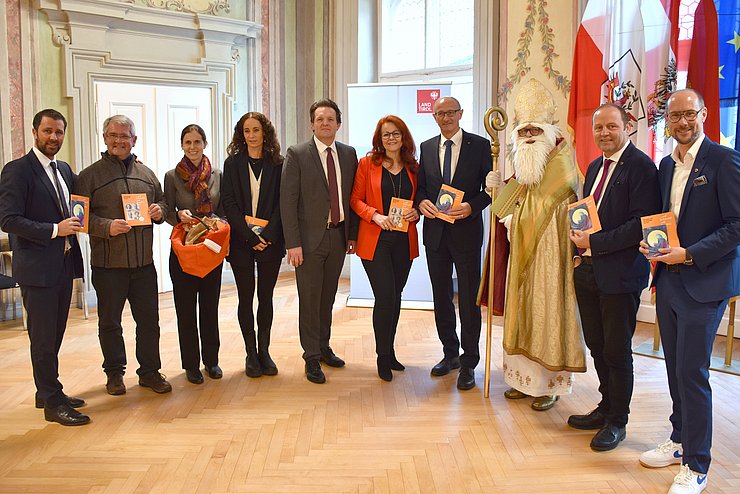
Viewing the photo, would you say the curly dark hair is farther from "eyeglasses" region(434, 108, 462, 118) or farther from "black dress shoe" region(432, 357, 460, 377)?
"black dress shoe" region(432, 357, 460, 377)

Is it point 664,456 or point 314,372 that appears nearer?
point 664,456

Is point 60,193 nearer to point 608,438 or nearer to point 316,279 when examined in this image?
point 316,279

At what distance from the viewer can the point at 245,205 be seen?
4.22m

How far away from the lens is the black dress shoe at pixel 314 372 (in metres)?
4.29

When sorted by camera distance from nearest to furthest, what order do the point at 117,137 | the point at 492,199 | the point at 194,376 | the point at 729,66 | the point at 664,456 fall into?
1. the point at 664,456
2. the point at 117,137
3. the point at 492,199
4. the point at 194,376
5. the point at 729,66

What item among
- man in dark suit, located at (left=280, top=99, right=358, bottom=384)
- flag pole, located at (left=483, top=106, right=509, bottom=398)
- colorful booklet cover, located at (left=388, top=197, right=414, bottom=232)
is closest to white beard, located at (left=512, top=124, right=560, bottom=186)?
flag pole, located at (left=483, top=106, right=509, bottom=398)

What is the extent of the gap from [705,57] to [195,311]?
3749 millimetres

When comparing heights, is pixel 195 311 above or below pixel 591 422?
above

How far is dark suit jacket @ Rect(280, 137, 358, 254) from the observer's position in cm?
415

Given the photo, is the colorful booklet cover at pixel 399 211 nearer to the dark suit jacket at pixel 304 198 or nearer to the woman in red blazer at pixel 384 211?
the woman in red blazer at pixel 384 211

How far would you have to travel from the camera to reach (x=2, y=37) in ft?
19.6

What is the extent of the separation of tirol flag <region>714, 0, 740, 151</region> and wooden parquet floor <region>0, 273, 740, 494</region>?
5.90ft

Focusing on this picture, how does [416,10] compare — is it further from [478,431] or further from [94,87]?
[478,431]

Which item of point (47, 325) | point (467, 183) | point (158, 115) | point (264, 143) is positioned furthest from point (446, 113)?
point (158, 115)
